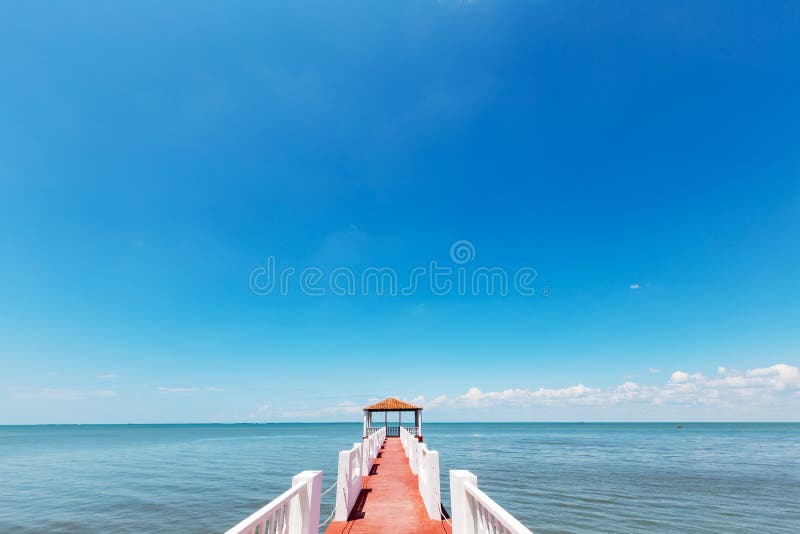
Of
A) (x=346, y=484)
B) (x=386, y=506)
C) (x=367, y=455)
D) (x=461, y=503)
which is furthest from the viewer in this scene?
(x=367, y=455)

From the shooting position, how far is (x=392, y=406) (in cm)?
2697

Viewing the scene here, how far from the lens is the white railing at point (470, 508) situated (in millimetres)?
3879

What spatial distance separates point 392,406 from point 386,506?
18636mm

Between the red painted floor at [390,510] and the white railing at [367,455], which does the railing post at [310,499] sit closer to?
the red painted floor at [390,510]

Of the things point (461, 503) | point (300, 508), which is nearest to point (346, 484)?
point (300, 508)

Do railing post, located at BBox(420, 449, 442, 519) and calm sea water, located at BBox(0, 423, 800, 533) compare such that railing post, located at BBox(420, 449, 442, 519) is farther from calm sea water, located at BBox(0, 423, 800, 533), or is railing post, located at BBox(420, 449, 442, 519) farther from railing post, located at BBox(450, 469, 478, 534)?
calm sea water, located at BBox(0, 423, 800, 533)

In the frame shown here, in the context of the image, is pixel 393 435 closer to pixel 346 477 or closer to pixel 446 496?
pixel 446 496

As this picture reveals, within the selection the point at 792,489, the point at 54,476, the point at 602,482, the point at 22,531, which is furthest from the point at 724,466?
the point at 54,476

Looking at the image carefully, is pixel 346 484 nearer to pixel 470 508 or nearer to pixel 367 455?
pixel 470 508

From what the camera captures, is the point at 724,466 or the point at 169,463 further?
the point at 169,463

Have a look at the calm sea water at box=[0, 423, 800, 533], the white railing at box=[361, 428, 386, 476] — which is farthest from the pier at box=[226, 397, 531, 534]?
the calm sea water at box=[0, 423, 800, 533]

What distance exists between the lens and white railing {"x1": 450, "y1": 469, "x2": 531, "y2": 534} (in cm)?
388

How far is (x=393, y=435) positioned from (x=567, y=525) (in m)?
19.9

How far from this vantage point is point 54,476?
101 feet
